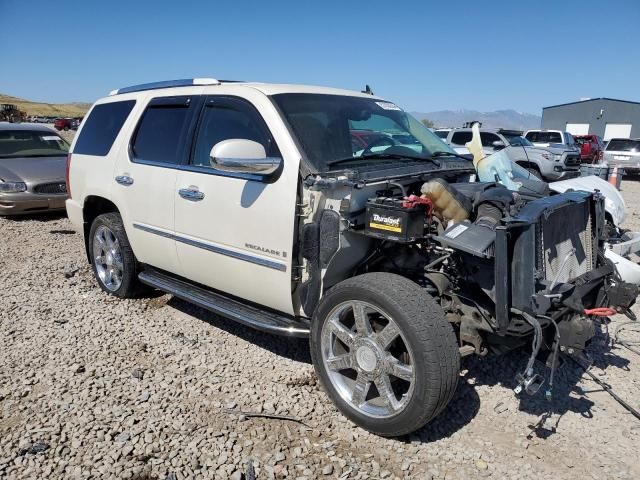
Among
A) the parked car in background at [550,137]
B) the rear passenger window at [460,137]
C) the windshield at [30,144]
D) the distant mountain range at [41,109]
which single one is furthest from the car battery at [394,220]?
the distant mountain range at [41,109]

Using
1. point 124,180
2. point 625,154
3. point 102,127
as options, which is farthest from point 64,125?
point 124,180

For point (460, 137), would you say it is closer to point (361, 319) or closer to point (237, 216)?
Answer: point (237, 216)

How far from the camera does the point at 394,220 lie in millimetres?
2908

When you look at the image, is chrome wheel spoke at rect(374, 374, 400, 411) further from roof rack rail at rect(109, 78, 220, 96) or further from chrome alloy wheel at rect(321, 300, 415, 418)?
roof rack rail at rect(109, 78, 220, 96)

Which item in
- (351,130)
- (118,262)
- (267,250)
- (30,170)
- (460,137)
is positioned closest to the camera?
Result: (267,250)

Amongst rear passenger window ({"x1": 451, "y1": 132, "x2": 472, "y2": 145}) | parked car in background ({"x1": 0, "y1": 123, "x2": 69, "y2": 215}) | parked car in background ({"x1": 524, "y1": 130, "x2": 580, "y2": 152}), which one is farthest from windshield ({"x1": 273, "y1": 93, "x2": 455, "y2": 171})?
parked car in background ({"x1": 524, "y1": 130, "x2": 580, "y2": 152})

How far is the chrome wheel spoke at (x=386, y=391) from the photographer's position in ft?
9.55

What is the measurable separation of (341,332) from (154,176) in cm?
216

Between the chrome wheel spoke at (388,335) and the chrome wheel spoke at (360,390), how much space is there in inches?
11.1

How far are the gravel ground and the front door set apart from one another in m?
0.61

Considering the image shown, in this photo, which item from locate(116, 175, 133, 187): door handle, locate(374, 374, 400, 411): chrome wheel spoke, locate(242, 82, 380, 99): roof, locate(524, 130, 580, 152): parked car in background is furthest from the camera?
locate(524, 130, 580, 152): parked car in background

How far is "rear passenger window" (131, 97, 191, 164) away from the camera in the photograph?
4.10 meters

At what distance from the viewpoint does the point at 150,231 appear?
171 inches

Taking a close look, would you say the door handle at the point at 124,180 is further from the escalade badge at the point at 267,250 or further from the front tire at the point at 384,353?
the front tire at the point at 384,353
